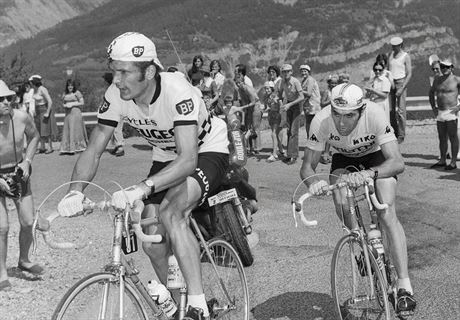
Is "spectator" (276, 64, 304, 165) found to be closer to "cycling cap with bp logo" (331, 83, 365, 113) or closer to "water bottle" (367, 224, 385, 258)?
"cycling cap with bp logo" (331, 83, 365, 113)

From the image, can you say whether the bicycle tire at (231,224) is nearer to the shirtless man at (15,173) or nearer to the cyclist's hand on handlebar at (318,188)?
the cyclist's hand on handlebar at (318,188)

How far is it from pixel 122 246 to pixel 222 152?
1.25 metres

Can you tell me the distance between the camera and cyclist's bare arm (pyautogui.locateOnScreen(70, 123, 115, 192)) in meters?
4.58

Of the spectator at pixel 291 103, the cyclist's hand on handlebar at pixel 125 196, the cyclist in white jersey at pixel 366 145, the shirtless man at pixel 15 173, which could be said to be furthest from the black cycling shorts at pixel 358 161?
the spectator at pixel 291 103

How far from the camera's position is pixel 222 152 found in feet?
17.0

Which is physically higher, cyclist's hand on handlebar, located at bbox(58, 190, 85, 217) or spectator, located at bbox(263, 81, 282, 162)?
cyclist's hand on handlebar, located at bbox(58, 190, 85, 217)

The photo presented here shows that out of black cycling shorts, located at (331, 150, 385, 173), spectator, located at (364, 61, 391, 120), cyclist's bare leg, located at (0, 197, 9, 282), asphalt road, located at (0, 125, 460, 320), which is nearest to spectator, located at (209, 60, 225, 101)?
asphalt road, located at (0, 125, 460, 320)

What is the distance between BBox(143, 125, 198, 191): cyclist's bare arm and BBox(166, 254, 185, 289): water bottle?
0.63 metres

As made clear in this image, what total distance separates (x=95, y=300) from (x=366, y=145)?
9.18ft

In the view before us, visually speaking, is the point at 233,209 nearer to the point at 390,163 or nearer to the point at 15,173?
the point at 390,163

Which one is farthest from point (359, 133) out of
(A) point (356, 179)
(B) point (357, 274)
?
(B) point (357, 274)

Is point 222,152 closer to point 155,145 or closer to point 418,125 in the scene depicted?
point 155,145

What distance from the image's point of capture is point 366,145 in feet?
18.7

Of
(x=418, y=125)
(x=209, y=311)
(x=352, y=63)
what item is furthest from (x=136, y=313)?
(x=352, y=63)
